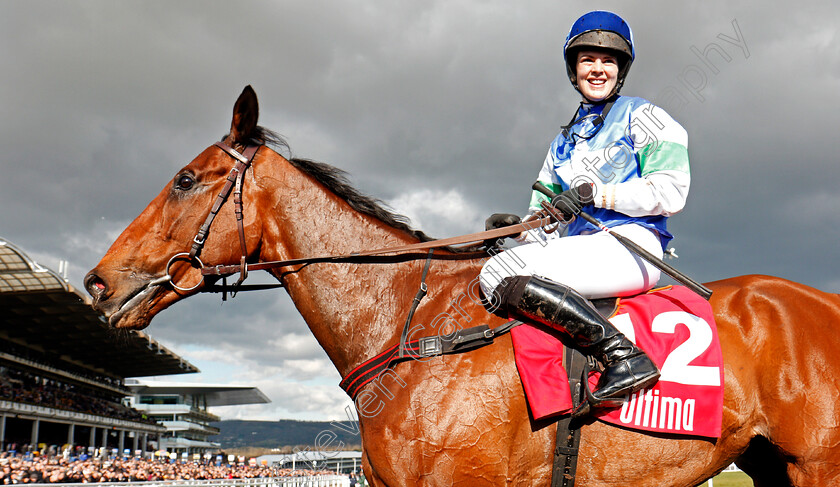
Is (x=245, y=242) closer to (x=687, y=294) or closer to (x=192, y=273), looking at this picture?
(x=192, y=273)

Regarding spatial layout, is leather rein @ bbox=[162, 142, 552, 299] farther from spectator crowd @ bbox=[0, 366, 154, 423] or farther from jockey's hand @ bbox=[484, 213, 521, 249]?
spectator crowd @ bbox=[0, 366, 154, 423]

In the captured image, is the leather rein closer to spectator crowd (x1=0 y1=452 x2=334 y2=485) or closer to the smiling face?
the smiling face

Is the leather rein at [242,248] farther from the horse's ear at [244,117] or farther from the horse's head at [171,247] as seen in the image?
the horse's ear at [244,117]

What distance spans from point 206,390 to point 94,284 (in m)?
81.8

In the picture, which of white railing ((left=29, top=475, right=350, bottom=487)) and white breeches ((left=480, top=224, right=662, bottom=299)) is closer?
white breeches ((left=480, top=224, right=662, bottom=299))

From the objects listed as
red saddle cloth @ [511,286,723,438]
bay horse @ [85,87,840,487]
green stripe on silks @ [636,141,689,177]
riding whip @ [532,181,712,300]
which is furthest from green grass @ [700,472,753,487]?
green stripe on silks @ [636,141,689,177]

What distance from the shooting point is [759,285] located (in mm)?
2982

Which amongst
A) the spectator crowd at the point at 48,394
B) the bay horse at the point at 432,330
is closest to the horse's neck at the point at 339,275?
the bay horse at the point at 432,330

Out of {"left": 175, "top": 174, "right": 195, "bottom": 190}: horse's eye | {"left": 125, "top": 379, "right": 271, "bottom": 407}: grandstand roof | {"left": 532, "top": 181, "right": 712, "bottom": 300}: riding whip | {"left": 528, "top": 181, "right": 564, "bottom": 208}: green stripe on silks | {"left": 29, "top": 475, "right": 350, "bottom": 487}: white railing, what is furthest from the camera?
{"left": 125, "top": 379, "right": 271, "bottom": 407}: grandstand roof

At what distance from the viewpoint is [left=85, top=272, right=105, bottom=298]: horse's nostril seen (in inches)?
117

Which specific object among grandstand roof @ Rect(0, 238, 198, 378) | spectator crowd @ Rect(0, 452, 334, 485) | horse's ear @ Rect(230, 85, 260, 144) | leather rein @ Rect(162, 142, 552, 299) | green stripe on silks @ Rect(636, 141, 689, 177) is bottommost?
spectator crowd @ Rect(0, 452, 334, 485)

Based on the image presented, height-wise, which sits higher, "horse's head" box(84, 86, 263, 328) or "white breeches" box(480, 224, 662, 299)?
"horse's head" box(84, 86, 263, 328)

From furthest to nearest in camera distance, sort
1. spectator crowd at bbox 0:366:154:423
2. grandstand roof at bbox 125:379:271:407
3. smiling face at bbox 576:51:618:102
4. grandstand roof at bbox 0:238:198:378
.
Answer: grandstand roof at bbox 125:379:271:407
spectator crowd at bbox 0:366:154:423
grandstand roof at bbox 0:238:198:378
smiling face at bbox 576:51:618:102

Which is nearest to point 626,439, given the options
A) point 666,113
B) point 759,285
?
point 759,285
